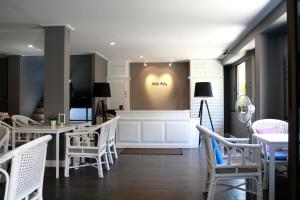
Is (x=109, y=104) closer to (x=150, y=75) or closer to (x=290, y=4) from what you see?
(x=150, y=75)

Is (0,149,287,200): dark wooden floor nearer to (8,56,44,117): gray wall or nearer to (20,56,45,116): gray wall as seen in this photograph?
(8,56,44,117): gray wall

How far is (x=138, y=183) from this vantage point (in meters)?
3.85

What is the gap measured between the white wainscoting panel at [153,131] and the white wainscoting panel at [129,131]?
144mm

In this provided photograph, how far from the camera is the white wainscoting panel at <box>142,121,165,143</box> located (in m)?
6.76

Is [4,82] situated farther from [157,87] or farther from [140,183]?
[140,183]

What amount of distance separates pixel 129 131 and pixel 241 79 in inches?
142

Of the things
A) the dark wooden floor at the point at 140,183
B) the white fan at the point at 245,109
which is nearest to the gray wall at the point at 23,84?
the dark wooden floor at the point at 140,183

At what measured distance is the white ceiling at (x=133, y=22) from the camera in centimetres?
398

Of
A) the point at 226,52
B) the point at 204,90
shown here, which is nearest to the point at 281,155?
the point at 204,90

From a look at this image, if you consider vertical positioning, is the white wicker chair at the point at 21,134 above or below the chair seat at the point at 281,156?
above

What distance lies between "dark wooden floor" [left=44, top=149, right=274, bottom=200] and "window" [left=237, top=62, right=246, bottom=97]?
331cm

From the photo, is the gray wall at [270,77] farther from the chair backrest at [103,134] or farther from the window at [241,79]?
the window at [241,79]

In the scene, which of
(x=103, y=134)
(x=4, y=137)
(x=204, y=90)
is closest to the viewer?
(x=4, y=137)

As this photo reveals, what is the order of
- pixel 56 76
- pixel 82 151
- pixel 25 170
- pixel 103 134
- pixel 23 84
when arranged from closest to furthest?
pixel 25 170
pixel 82 151
pixel 103 134
pixel 56 76
pixel 23 84
